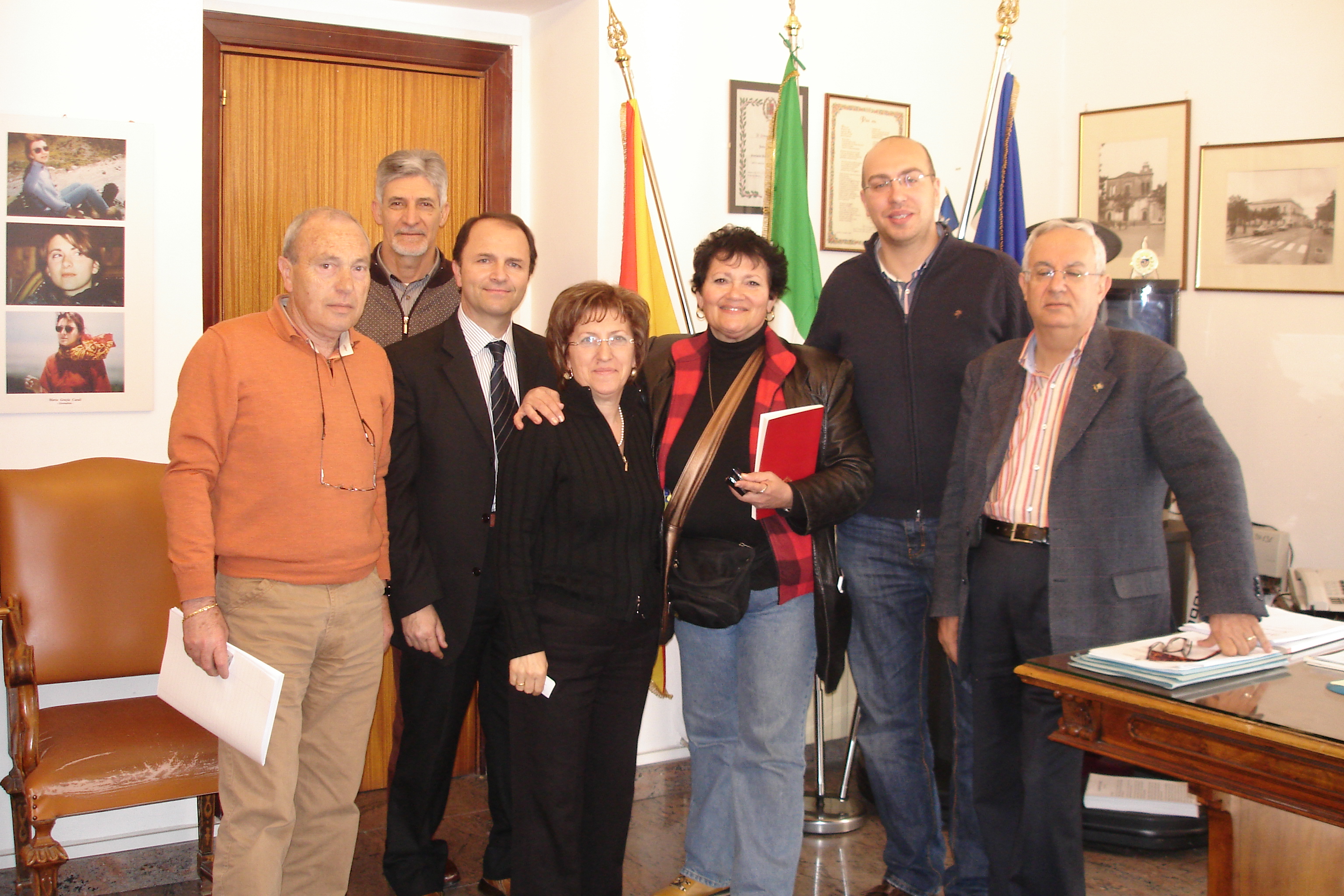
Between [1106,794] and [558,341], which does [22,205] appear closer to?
[558,341]

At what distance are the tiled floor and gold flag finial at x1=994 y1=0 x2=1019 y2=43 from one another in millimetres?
2554

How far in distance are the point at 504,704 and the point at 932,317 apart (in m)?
1.43

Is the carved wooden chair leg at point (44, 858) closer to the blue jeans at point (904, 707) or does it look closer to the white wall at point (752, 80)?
the white wall at point (752, 80)

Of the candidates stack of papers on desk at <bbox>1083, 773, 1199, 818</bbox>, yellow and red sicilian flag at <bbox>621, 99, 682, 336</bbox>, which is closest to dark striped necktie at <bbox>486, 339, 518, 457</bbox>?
yellow and red sicilian flag at <bbox>621, 99, 682, 336</bbox>

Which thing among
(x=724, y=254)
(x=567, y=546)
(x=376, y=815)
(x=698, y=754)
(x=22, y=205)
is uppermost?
(x=22, y=205)

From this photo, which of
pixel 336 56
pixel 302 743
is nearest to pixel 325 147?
pixel 336 56

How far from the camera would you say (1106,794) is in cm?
309

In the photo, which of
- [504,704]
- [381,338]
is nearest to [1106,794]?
[504,704]

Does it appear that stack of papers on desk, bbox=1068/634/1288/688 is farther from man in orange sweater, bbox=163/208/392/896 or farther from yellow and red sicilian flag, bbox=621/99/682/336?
yellow and red sicilian flag, bbox=621/99/682/336

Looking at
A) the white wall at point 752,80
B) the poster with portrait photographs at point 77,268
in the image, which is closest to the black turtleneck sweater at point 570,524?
the white wall at point 752,80

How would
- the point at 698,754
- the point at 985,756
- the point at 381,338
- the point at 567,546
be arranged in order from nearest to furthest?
the point at 567,546, the point at 985,756, the point at 698,754, the point at 381,338

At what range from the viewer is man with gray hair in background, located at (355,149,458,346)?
2.70 meters

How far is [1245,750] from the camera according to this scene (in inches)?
60.8

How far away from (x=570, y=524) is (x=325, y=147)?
194 cm
